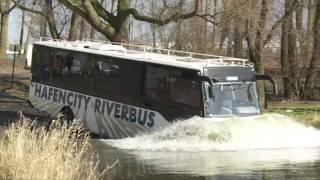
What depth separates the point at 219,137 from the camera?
1614 centimetres

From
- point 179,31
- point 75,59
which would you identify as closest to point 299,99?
point 179,31

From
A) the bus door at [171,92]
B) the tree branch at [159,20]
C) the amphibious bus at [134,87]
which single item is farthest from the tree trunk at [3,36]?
the bus door at [171,92]

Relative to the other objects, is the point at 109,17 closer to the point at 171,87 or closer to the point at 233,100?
the point at 171,87

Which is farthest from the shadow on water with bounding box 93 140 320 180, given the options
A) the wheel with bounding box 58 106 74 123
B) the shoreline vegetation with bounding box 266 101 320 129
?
the shoreline vegetation with bounding box 266 101 320 129

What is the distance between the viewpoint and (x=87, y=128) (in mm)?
20203

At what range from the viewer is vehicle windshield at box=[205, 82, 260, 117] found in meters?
16.5

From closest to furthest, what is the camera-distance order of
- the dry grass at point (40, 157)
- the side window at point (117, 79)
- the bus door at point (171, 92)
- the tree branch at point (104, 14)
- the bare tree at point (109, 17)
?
the dry grass at point (40, 157) → the bus door at point (171, 92) → the side window at point (117, 79) → the bare tree at point (109, 17) → the tree branch at point (104, 14)

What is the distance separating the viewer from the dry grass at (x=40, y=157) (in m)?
9.81

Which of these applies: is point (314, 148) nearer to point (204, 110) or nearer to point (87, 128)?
point (204, 110)

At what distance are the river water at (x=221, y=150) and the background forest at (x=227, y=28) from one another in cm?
885

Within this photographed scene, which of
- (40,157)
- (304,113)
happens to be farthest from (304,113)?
(40,157)

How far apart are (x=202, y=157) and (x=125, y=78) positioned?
4599 millimetres

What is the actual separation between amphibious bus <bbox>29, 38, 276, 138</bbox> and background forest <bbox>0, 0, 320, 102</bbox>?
5761 millimetres

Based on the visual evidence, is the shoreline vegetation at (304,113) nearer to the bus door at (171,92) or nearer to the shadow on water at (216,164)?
the bus door at (171,92)
